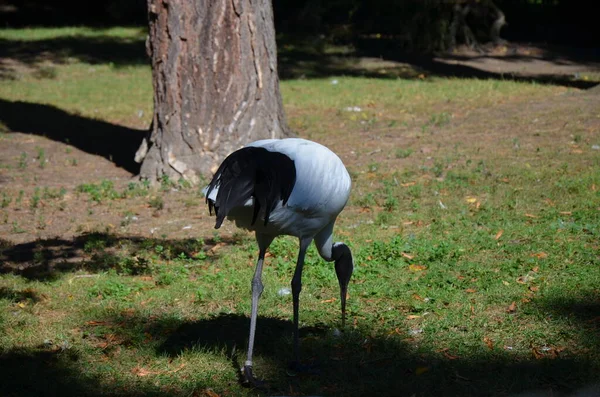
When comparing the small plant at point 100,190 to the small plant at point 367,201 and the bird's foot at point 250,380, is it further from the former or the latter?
the bird's foot at point 250,380

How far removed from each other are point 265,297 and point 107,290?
125cm

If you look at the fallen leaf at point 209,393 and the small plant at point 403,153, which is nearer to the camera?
the fallen leaf at point 209,393

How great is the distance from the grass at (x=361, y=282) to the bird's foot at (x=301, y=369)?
59mm

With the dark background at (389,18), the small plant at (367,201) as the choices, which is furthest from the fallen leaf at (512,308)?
the dark background at (389,18)

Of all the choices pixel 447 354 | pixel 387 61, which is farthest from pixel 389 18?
pixel 447 354

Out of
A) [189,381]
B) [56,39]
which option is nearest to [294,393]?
[189,381]

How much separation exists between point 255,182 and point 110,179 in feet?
18.6

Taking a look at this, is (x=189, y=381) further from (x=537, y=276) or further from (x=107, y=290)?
(x=537, y=276)

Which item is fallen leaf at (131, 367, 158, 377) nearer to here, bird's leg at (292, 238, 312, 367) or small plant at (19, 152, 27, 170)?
bird's leg at (292, 238, 312, 367)

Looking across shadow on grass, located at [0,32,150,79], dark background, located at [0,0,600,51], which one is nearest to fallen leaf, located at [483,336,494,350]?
shadow on grass, located at [0,32,150,79]

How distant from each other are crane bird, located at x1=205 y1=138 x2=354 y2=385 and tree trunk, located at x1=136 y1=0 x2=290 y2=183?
4408 millimetres

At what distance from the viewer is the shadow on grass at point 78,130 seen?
37.8 ft

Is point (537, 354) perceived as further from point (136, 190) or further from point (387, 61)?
point (387, 61)

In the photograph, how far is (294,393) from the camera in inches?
199
